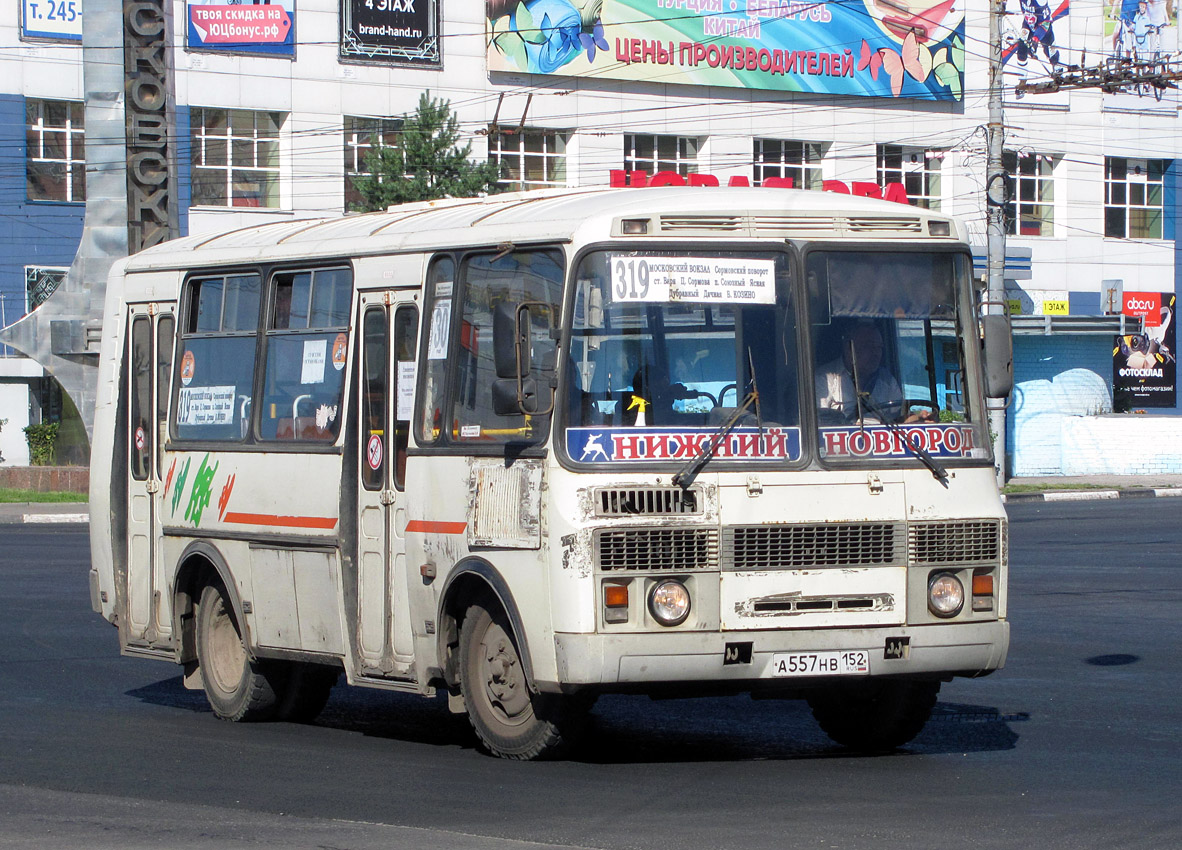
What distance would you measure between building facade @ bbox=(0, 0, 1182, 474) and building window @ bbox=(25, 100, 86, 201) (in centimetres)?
5

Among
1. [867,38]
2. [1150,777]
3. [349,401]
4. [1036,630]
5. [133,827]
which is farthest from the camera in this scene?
[867,38]

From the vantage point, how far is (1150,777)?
27.2 ft

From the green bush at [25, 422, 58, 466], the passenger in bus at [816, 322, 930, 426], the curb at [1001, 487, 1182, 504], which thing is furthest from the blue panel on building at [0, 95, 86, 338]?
the passenger in bus at [816, 322, 930, 426]

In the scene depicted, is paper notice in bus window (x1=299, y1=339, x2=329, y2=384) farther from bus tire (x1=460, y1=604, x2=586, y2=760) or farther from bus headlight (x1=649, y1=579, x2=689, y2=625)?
bus headlight (x1=649, y1=579, x2=689, y2=625)

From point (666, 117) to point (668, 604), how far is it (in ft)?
134

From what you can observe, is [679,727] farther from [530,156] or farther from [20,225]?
[530,156]

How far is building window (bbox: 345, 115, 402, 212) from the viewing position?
4403cm

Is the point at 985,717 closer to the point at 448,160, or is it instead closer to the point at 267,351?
the point at 267,351

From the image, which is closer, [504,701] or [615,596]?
[615,596]

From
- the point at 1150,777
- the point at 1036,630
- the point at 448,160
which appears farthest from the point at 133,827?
the point at 448,160

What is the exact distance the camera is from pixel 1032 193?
173ft

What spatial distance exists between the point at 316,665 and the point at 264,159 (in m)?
34.5

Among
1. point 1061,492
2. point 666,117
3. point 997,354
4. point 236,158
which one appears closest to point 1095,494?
point 1061,492

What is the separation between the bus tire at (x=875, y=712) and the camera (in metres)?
9.16
